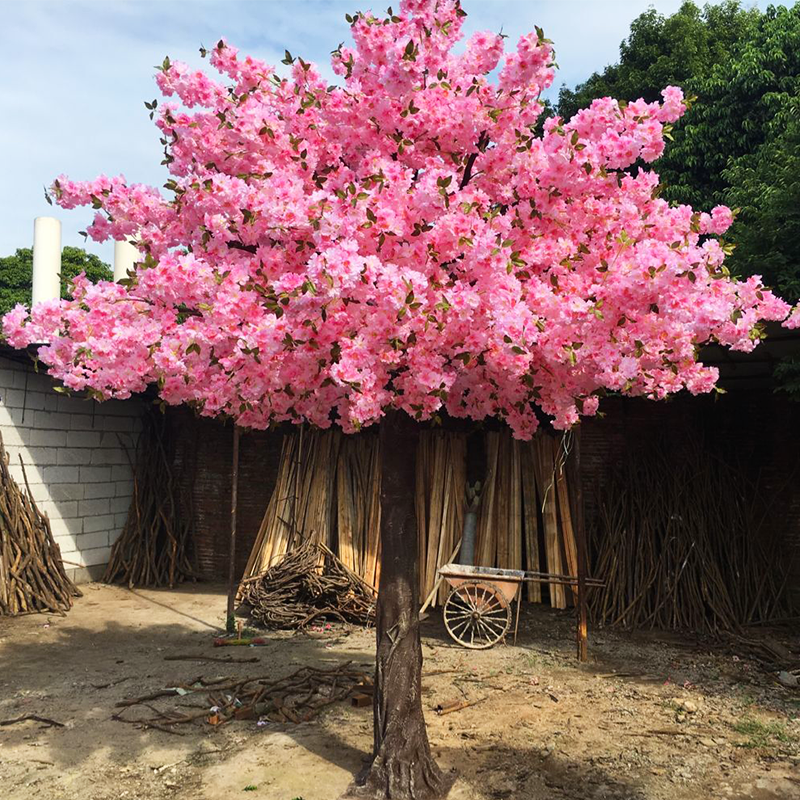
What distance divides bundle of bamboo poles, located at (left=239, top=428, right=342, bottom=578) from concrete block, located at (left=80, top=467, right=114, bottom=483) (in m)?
2.63

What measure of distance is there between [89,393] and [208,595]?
693cm

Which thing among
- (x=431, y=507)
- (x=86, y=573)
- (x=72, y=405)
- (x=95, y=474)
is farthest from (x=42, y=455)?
(x=431, y=507)

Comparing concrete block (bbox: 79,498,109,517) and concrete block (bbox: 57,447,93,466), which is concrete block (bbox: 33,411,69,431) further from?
concrete block (bbox: 79,498,109,517)

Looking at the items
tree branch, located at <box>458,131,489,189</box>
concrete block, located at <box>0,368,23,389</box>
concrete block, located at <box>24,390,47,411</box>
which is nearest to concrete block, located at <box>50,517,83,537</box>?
concrete block, located at <box>24,390,47,411</box>

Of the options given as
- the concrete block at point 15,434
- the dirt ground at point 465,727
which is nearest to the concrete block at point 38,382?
the concrete block at point 15,434

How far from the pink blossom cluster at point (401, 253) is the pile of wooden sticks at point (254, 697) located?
2540 mm

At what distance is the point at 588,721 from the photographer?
5.54m

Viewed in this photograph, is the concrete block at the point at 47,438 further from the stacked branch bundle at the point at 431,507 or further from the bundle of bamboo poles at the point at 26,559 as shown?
the stacked branch bundle at the point at 431,507

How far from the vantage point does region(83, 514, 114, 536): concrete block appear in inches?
418

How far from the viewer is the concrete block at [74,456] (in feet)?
33.8

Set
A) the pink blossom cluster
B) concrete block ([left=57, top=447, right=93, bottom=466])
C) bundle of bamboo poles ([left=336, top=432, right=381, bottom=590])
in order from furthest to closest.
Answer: concrete block ([left=57, top=447, right=93, bottom=466])
bundle of bamboo poles ([left=336, top=432, right=381, bottom=590])
the pink blossom cluster

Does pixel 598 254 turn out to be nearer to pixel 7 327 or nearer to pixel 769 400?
pixel 7 327

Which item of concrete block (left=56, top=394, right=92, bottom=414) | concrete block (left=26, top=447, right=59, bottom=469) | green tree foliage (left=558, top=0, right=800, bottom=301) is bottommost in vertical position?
concrete block (left=26, top=447, right=59, bottom=469)

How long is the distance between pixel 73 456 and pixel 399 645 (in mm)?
7580
